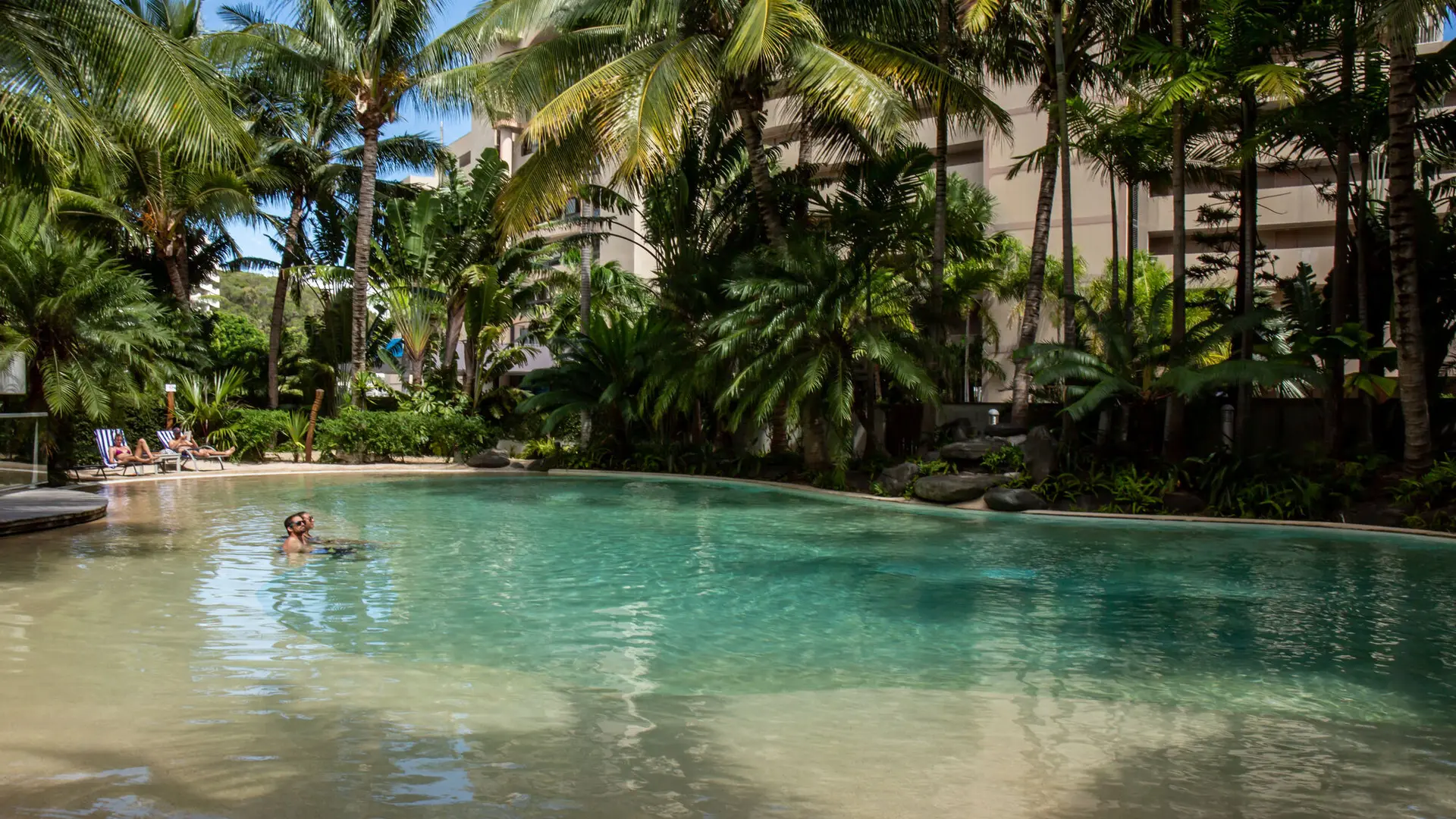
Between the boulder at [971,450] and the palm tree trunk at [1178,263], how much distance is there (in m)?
2.50

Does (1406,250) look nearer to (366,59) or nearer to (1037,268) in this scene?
(1037,268)

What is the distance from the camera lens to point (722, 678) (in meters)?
6.32

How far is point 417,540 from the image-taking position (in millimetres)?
11594

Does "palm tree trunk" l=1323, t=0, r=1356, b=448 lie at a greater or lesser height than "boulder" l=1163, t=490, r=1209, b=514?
greater

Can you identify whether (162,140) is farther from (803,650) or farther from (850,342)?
(850,342)

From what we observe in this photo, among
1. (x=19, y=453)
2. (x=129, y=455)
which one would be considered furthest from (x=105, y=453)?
(x=19, y=453)

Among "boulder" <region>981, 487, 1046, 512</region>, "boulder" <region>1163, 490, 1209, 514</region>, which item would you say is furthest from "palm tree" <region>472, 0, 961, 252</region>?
"boulder" <region>1163, 490, 1209, 514</region>

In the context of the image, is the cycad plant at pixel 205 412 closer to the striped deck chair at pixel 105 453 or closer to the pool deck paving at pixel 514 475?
the pool deck paving at pixel 514 475

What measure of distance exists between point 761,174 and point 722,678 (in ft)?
43.1

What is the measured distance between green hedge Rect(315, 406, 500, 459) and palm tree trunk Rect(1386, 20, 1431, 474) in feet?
58.4

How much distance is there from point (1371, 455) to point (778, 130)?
2673 cm

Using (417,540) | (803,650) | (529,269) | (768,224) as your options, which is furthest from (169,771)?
(529,269)

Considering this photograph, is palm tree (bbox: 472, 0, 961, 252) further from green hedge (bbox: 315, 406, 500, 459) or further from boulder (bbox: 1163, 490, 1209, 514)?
boulder (bbox: 1163, 490, 1209, 514)

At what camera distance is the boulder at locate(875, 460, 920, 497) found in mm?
16312
